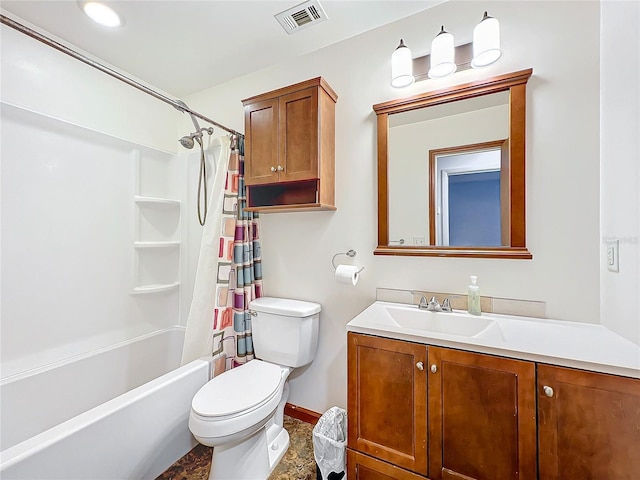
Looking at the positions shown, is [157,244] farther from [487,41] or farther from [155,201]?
[487,41]

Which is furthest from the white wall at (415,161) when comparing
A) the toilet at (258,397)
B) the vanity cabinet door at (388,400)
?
the toilet at (258,397)

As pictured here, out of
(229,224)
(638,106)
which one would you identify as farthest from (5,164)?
(638,106)

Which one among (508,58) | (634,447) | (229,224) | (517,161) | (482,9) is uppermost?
(482,9)

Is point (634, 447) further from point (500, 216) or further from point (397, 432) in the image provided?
point (500, 216)

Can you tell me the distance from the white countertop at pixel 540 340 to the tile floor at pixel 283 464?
92 cm

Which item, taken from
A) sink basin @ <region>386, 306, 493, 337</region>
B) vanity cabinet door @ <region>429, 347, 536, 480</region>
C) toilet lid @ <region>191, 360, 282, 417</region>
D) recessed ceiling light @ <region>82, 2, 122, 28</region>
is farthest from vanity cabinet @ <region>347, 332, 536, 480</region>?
recessed ceiling light @ <region>82, 2, 122, 28</region>

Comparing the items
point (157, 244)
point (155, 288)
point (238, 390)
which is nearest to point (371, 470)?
point (238, 390)

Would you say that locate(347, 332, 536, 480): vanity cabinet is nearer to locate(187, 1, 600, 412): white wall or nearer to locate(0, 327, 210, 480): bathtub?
locate(187, 1, 600, 412): white wall

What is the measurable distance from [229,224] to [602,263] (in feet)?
6.41

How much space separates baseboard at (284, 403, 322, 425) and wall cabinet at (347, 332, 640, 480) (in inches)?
23.9

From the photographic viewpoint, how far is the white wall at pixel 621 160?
1007 millimetres

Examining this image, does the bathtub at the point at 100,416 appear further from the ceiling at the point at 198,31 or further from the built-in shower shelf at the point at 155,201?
the ceiling at the point at 198,31

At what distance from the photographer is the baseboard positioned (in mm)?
1861

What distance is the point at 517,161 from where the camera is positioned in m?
1.34
